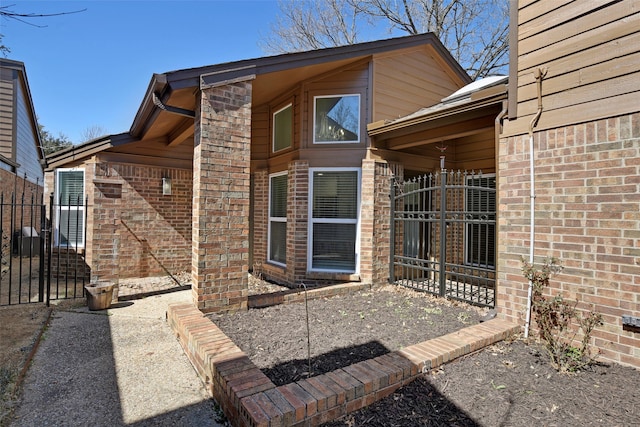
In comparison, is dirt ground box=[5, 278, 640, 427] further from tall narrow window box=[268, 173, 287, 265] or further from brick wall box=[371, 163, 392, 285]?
tall narrow window box=[268, 173, 287, 265]

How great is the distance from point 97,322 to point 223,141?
314 cm

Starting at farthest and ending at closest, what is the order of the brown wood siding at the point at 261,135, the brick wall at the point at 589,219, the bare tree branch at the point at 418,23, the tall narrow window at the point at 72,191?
the bare tree branch at the point at 418,23, the brown wood siding at the point at 261,135, the tall narrow window at the point at 72,191, the brick wall at the point at 589,219

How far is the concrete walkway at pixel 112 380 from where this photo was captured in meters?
2.56

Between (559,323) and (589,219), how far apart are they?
1.12 m

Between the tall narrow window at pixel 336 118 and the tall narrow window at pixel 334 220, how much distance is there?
68 centimetres

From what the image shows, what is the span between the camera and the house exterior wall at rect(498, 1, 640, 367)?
3006 mm

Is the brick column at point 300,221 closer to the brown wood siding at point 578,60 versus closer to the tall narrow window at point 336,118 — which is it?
the tall narrow window at point 336,118

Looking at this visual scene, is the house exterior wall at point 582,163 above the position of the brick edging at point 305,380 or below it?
above

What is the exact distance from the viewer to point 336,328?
398cm

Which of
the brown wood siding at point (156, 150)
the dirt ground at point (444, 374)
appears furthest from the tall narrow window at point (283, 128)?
the dirt ground at point (444, 374)

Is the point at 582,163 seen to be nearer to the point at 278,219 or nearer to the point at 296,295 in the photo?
the point at 296,295

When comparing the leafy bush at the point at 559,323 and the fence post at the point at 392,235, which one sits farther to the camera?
the fence post at the point at 392,235

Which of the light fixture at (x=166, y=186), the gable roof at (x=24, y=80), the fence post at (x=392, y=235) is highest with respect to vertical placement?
the gable roof at (x=24, y=80)

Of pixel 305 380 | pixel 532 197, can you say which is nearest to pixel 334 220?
pixel 532 197
